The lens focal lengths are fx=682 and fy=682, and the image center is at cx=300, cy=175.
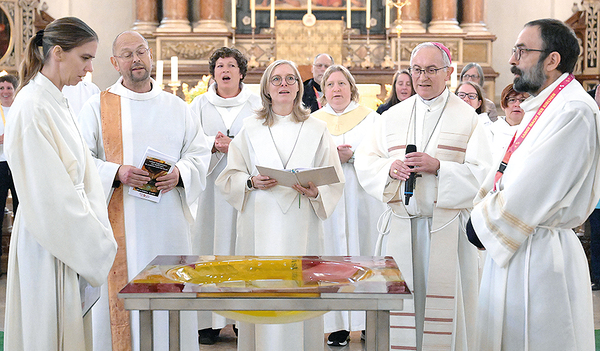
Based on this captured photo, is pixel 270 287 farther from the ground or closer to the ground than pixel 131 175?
closer to the ground

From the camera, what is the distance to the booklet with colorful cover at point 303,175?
3.58 metres

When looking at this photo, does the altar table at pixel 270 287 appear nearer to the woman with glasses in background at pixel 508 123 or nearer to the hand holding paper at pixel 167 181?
the hand holding paper at pixel 167 181

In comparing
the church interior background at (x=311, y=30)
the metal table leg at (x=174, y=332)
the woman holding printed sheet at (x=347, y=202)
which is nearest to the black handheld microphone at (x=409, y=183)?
the woman holding printed sheet at (x=347, y=202)

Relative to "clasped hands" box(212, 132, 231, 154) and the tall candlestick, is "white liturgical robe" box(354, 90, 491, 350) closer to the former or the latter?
"clasped hands" box(212, 132, 231, 154)

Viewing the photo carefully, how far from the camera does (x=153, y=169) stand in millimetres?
3777

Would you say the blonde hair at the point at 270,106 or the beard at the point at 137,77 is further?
the blonde hair at the point at 270,106

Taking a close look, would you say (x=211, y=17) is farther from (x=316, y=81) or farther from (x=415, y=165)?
(x=415, y=165)

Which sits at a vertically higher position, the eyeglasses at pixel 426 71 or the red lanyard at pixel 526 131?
the eyeglasses at pixel 426 71

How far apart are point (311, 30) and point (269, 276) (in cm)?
959

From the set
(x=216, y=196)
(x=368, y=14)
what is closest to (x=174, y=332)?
(x=216, y=196)

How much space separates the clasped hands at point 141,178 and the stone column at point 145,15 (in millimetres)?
8845

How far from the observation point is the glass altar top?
2.24 meters

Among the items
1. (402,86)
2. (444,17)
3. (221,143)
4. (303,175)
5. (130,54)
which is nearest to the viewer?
(303,175)

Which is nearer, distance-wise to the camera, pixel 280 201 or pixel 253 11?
pixel 280 201
